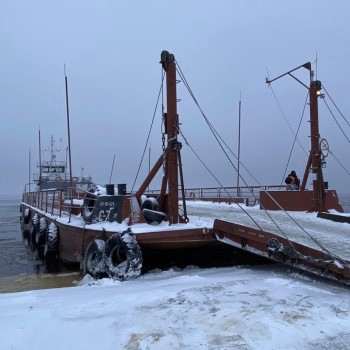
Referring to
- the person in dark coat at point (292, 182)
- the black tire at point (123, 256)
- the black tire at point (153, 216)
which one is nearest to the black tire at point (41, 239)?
the black tire at point (153, 216)

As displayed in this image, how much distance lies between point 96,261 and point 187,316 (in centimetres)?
494

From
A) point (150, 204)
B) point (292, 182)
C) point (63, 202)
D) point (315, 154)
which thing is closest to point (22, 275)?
point (63, 202)

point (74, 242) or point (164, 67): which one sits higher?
point (164, 67)

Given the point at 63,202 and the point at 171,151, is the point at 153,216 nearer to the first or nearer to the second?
the point at 171,151

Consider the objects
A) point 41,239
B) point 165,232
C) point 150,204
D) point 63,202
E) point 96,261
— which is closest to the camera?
point 165,232

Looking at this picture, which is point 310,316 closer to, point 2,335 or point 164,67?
point 2,335

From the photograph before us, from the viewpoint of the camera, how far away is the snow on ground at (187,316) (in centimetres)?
459

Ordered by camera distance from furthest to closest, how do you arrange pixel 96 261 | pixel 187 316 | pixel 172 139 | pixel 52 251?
1. pixel 52 251
2. pixel 172 139
3. pixel 96 261
4. pixel 187 316

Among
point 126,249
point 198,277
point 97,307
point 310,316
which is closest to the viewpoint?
point 310,316

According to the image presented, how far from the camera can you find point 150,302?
6.15 m

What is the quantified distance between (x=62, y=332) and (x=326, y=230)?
6.82 m

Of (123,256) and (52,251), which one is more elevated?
(123,256)

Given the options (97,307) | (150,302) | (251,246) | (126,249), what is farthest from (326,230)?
(97,307)

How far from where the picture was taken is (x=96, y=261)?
9922 millimetres
